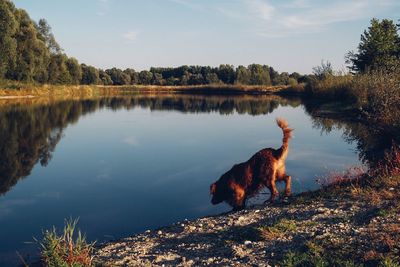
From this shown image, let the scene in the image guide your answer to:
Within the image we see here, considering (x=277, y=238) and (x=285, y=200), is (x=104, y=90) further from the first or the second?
(x=277, y=238)

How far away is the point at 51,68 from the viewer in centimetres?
7419

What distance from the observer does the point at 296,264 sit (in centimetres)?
583

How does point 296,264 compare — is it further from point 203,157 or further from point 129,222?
point 203,157

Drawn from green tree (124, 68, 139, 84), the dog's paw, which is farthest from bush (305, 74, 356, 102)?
green tree (124, 68, 139, 84)

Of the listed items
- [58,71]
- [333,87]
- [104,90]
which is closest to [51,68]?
[58,71]

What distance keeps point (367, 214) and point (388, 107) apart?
560 inches

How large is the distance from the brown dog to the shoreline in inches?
37.3

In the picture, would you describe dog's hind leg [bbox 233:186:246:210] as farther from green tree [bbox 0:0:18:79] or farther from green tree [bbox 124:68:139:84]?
green tree [bbox 124:68:139:84]

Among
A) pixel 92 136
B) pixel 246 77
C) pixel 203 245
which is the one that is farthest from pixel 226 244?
pixel 246 77

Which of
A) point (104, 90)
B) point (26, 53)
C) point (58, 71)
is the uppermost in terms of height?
point (26, 53)

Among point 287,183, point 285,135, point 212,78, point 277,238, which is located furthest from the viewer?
point 212,78

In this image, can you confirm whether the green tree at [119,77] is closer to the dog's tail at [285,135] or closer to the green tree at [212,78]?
the green tree at [212,78]

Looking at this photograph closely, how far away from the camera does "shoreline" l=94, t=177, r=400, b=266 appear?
242 inches

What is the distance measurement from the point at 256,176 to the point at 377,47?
161 feet
